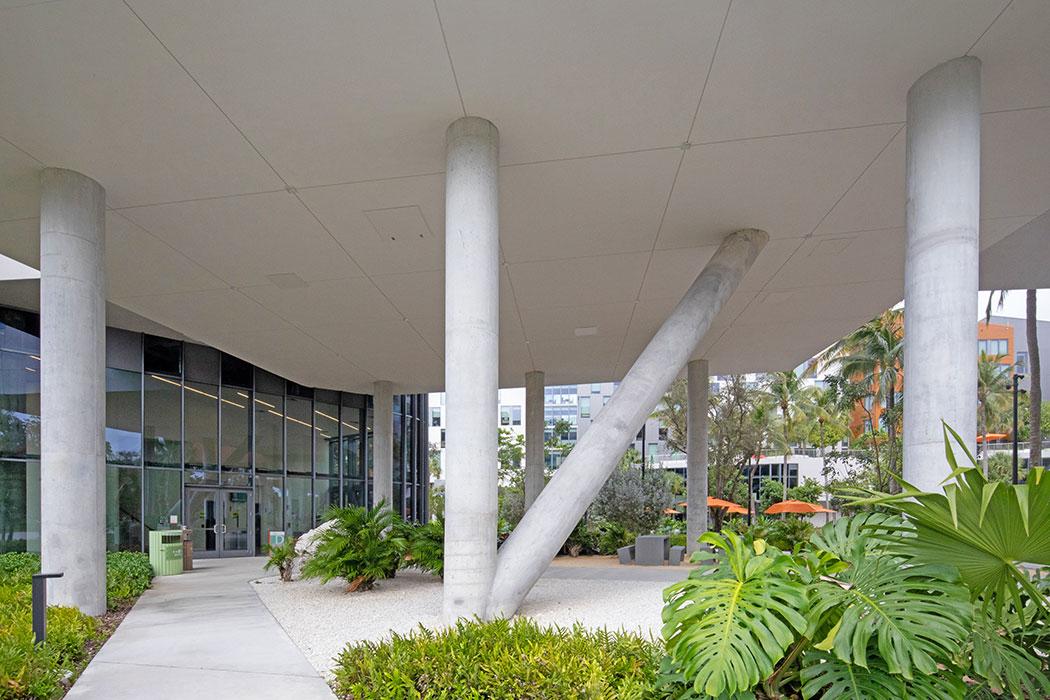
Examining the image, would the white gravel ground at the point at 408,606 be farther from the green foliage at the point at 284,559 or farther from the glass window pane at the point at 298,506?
the glass window pane at the point at 298,506

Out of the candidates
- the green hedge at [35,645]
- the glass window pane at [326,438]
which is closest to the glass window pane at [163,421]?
the glass window pane at [326,438]

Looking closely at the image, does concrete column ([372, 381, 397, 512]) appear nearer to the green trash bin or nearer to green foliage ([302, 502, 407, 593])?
the green trash bin

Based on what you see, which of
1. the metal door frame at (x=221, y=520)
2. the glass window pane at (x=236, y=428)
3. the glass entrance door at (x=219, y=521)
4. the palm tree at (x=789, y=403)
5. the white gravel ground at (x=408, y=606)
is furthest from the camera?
the palm tree at (x=789, y=403)

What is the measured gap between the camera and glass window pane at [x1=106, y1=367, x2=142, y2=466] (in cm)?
2012

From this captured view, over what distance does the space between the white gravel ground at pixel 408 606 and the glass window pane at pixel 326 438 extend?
14254 mm

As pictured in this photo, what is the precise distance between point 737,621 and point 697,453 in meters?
16.2

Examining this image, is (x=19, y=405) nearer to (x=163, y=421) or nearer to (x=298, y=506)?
(x=163, y=421)

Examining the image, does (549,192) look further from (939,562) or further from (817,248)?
(939,562)

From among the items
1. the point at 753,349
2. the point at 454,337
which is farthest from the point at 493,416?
the point at 753,349

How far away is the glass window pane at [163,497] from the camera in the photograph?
21000 mm

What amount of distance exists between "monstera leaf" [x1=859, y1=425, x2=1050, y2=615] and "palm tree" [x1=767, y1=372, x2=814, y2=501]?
3847 cm

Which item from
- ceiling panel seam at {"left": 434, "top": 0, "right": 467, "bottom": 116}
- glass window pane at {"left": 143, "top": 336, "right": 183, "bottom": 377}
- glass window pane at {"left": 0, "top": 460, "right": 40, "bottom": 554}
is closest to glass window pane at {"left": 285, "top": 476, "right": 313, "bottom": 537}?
glass window pane at {"left": 143, "top": 336, "right": 183, "bottom": 377}

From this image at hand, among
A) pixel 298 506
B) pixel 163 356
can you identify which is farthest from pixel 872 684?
pixel 298 506

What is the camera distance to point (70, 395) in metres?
9.38
